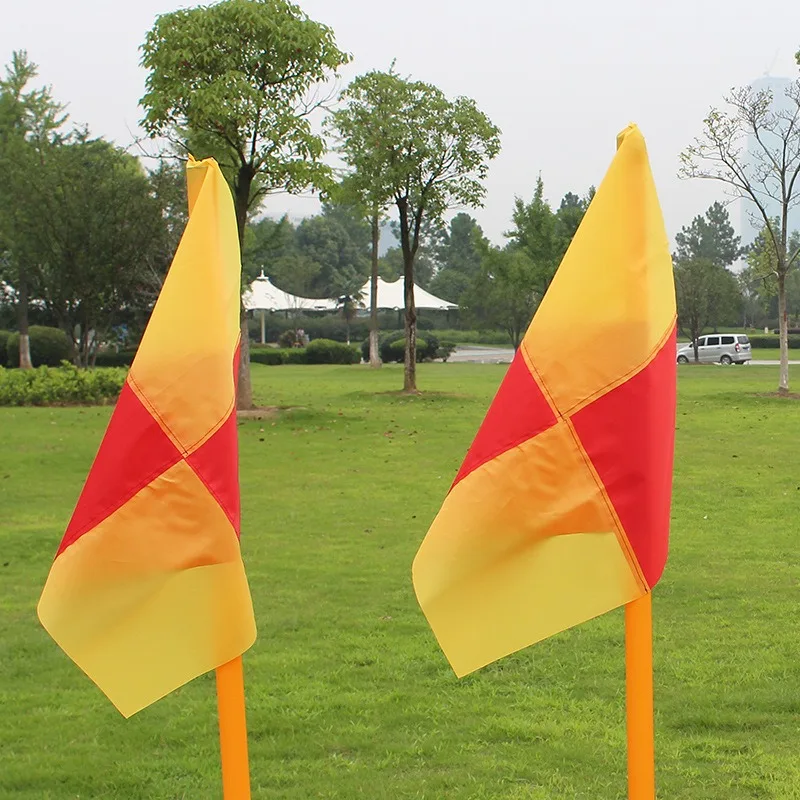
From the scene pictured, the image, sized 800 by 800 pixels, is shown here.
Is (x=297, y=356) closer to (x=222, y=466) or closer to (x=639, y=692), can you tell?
(x=222, y=466)

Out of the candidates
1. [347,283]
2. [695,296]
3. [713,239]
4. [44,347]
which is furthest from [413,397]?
[713,239]

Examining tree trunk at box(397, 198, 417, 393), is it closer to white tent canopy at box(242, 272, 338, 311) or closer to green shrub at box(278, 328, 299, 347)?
white tent canopy at box(242, 272, 338, 311)

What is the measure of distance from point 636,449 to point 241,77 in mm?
14313

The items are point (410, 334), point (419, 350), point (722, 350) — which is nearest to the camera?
point (410, 334)

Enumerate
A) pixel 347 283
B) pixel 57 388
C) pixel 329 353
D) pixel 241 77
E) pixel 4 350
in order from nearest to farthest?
1. pixel 241 77
2. pixel 57 388
3. pixel 4 350
4. pixel 329 353
5. pixel 347 283

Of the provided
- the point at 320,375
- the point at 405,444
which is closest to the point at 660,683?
the point at 405,444

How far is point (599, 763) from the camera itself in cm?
432

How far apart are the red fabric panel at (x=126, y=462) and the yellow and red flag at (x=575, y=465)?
0.72 m

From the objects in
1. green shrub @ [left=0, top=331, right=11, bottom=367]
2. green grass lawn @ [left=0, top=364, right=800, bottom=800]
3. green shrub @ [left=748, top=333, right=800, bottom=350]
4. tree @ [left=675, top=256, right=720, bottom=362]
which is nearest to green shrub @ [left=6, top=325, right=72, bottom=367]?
green shrub @ [left=0, top=331, right=11, bottom=367]

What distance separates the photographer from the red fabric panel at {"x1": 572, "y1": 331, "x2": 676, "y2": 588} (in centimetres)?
261

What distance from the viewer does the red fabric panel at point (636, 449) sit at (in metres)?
2.61

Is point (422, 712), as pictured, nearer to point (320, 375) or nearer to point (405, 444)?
point (405, 444)

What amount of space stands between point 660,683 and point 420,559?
115 inches

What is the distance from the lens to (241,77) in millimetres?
15766
